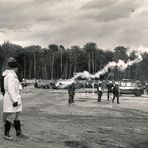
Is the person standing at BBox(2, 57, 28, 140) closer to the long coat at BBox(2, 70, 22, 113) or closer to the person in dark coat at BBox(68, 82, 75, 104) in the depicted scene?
the long coat at BBox(2, 70, 22, 113)

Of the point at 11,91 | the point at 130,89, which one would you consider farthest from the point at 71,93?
the point at 11,91

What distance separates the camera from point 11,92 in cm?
1184

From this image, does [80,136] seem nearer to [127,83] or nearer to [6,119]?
[6,119]

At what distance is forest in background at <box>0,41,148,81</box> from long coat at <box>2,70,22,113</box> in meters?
158

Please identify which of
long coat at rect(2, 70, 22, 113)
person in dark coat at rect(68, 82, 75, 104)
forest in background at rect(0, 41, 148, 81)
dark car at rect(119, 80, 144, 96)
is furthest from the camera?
forest in background at rect(0, 41, 148, 81)

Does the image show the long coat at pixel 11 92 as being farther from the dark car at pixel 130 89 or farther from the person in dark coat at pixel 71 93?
the dark car at pixel 130 89

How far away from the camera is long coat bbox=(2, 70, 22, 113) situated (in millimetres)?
11852

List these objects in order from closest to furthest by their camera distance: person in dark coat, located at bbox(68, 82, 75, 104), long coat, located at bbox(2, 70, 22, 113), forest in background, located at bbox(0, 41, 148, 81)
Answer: long coat, located at bbox(2, 70, 22, 113)
person in dark coat, located at bbox(68, 82, 75, 104)
forest in background, located at bbox(0, 41, 148, 81)

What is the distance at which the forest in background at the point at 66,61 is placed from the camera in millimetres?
177000

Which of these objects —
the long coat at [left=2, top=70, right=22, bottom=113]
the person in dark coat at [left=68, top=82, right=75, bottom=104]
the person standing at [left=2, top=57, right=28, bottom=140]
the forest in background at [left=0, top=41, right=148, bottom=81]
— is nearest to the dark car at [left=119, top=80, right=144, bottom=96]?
the person in dark coat at [left=68, top=82, right=75, bottom=104]

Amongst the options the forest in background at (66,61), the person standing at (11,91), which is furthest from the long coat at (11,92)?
the forest in background at (66,61)

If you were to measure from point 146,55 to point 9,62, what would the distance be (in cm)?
17748

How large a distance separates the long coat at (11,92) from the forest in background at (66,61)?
158016mm

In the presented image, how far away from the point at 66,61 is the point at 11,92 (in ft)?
567
